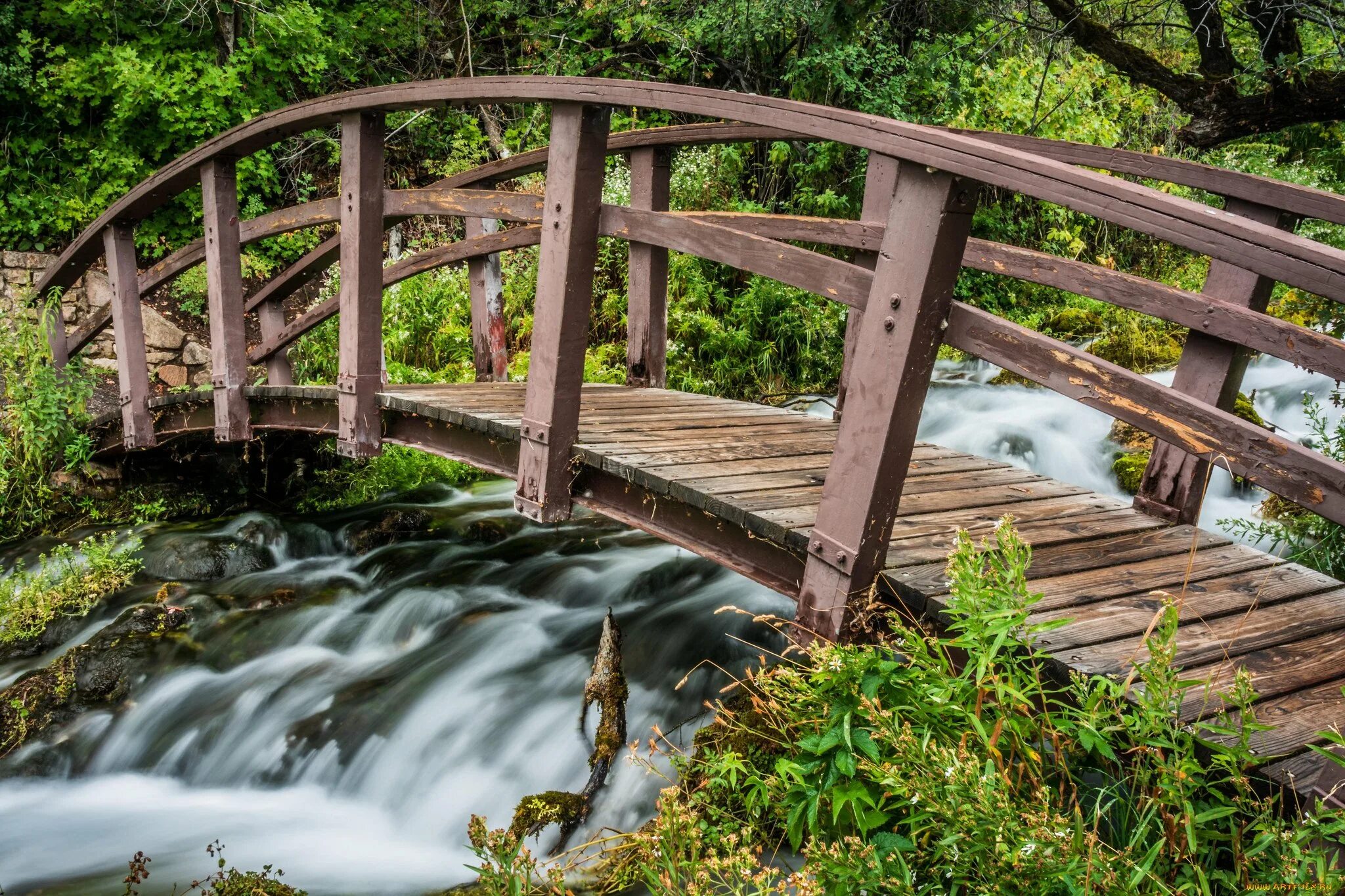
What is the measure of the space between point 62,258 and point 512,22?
791 centimetres

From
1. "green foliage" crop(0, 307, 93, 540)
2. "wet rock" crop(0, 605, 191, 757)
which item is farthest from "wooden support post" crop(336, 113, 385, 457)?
"green foliage" crop(0, 307, 93, 540)

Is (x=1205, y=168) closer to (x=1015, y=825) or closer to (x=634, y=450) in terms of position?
(x=634, y=450)

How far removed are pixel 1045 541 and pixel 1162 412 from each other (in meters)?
1.18

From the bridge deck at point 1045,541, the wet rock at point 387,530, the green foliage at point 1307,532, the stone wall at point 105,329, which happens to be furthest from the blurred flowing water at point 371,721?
the stone wall at point 105,329

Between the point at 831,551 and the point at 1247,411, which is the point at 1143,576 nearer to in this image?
the point at 831,551

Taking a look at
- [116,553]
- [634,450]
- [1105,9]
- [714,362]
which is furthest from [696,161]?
[634,450]

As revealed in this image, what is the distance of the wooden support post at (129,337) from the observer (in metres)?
6.94

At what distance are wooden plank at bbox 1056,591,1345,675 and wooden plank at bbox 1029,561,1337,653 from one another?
0.10 ft

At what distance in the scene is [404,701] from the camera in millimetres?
4746

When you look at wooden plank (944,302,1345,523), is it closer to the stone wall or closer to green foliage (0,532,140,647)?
green foliage (0,532,140,647)

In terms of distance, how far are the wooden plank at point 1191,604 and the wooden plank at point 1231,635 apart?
3 centimetres

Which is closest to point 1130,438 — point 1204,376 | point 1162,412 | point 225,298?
point 1204,376

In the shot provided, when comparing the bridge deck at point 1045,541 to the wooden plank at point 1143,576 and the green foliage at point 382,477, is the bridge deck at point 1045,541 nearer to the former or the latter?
the wooden plank at point 1143,576

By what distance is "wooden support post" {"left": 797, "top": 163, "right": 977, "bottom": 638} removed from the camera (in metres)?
2.56
